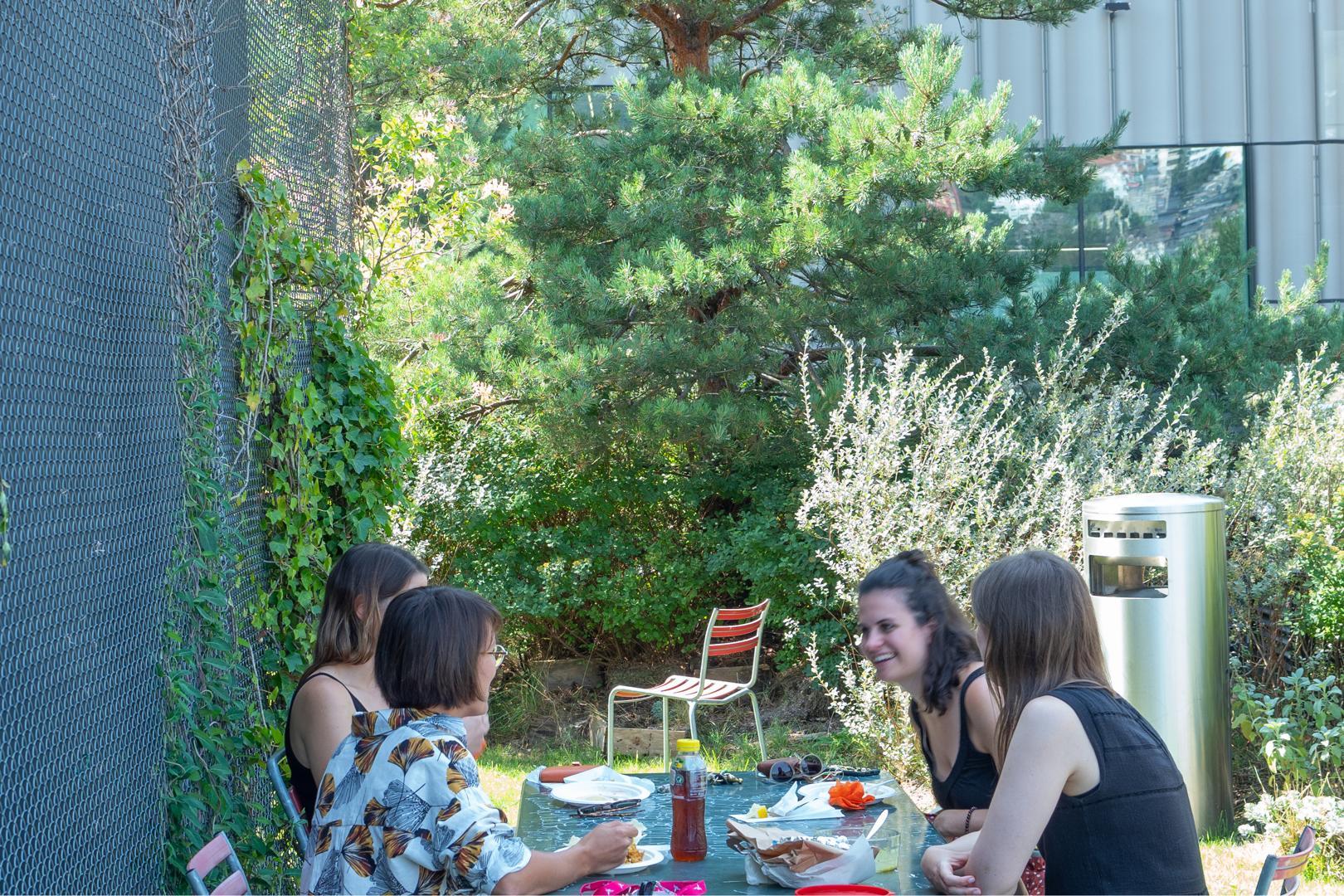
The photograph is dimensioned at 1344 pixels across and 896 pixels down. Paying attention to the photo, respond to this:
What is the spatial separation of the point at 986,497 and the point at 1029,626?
4.02m

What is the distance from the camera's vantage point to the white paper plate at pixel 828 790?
333 centimetres

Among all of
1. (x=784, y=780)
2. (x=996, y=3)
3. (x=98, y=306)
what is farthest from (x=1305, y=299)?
(x=98, y=306)

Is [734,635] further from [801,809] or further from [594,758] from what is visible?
[801,809]

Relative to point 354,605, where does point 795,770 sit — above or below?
below

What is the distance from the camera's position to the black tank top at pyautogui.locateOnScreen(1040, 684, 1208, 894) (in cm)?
246

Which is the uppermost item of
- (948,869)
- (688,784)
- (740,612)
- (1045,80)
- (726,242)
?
(1045,80)

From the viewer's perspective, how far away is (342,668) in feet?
10.7

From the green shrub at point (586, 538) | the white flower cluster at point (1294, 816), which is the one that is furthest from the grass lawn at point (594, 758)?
the green shrub at point (586, 538)

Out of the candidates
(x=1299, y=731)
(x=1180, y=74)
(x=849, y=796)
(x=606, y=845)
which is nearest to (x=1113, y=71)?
(x=1180, y=74)

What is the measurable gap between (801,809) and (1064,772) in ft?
3.07

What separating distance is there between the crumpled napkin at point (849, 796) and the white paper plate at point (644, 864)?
0.62 meters

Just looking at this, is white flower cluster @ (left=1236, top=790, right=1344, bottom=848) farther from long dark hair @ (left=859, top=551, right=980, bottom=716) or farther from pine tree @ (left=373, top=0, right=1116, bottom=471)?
pine tree @ (left=373, top=0, right=1116, bottom=471)

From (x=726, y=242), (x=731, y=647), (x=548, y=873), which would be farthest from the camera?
(x=726, y=242)

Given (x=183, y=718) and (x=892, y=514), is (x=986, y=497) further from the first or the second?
(x=183, y=718)
